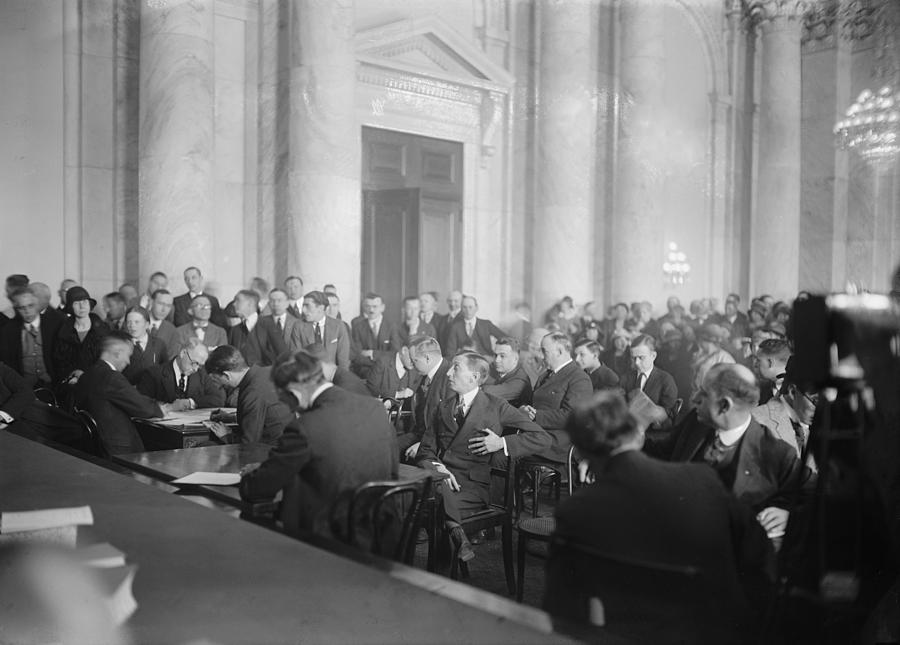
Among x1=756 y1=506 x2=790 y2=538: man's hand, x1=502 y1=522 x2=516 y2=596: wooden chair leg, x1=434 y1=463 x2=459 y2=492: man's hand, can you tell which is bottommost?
x1=502 y1=522 x2=516 y2=596: wooden chair leg

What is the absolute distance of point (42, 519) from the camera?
2.22 metres

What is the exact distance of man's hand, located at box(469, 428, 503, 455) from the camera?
171 inches

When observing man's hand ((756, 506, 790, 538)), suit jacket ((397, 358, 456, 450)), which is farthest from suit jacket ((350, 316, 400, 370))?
man's hand ((756, 506, 790, 538))

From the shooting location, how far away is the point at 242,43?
995cm

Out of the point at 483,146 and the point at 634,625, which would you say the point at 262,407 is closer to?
the point at 634,625

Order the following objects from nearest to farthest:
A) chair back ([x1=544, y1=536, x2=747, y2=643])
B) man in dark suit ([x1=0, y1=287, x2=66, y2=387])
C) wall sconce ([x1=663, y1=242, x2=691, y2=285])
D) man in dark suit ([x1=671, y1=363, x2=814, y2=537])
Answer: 1. chair back ([x1=544, y1=536, x2=747, y2=643])
2. man in dark suit ([x1=671, y1=363, x2=814, y2=537])
3. man in dark suit ([x1=0, y1=287, x2=66, y2=387])
4. wall sconce ([x1=663, y1=242, x2=691, y2=285])

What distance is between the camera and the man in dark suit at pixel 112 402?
15.8 feet

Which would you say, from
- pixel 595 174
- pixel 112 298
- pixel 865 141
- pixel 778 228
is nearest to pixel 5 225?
pixel 112 298

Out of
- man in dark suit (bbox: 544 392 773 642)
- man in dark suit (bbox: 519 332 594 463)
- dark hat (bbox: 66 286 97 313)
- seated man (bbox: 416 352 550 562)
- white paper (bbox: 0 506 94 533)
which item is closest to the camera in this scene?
man in dark suit (bbox: 544 392 773 642)

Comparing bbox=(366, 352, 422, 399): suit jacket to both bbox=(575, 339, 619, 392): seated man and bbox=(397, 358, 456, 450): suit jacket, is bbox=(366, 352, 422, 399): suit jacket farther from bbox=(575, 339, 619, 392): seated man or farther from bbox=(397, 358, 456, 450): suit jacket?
bbox=(397, 358, 456, 450): suit jacket

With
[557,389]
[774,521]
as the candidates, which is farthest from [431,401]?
[774,521]

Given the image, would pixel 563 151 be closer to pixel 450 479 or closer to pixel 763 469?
pixel 450 479

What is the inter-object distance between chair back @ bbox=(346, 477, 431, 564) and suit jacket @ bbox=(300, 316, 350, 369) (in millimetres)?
4545

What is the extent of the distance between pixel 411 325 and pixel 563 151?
4.37 m
